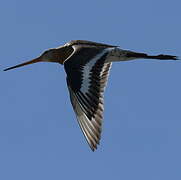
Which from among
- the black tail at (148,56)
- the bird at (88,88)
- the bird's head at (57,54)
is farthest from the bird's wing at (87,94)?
the bird's head at (57,54)

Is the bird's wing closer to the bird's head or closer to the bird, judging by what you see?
the bird

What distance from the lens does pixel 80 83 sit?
605 inches

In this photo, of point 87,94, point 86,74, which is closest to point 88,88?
point 87,94

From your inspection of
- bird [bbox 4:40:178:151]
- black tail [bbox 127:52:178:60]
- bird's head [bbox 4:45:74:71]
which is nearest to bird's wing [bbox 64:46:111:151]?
bird [bbox 4:40:178:151]

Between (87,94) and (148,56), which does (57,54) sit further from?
(87,94)

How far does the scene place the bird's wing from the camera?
1505cm

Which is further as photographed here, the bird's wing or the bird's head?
the bird's head

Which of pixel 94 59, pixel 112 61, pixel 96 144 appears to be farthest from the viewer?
pixel 112 61

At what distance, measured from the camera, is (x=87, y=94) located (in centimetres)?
1532

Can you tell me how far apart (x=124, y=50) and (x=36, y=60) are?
3.16 meters

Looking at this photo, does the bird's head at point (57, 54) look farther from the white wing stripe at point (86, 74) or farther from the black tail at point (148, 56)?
the white wing stripe at point (86, 74)

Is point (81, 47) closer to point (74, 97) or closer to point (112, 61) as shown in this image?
point (112, 61)

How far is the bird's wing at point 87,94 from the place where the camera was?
49.4 ft

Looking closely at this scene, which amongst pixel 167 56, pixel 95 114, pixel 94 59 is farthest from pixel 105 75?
pixel 167 56
